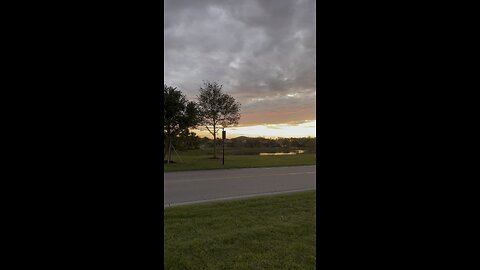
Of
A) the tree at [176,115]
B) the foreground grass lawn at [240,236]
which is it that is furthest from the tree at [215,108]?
the foreground grass lawn at [240,236]

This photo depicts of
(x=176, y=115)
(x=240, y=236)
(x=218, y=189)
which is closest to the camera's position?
(x=240, y=236)

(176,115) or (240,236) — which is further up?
(176,115)

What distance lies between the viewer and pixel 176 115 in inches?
703

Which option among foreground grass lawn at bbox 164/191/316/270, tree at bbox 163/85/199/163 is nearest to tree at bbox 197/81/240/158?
tree at bbox 163/85/199/163

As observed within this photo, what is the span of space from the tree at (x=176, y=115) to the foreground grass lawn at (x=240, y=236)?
1207 centimetres

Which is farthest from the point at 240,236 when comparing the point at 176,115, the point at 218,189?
the point at 176,115

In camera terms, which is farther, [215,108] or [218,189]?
[215,108]

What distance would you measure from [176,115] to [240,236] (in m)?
A: 14.4

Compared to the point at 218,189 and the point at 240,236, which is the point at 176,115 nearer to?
the point at 218,189
